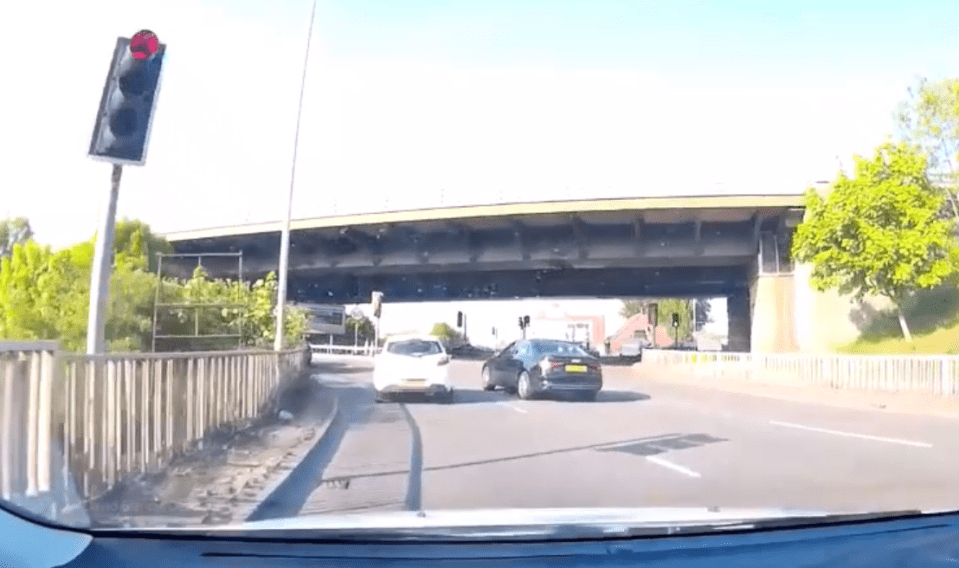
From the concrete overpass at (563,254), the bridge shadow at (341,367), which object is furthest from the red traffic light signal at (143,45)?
the bridge shadow at (341,367)

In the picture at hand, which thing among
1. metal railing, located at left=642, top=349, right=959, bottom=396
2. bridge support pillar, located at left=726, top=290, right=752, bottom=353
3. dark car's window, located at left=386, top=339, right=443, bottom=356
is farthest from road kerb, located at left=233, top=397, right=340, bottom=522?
metal railing, located at left=642, top=349, right=959, bottom=396

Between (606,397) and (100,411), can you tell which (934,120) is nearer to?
(606,397)

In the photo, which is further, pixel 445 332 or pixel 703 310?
pixel 703 310

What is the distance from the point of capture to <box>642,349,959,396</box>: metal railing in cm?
788

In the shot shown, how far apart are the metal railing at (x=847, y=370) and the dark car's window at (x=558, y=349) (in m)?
1.53

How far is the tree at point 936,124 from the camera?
513cm

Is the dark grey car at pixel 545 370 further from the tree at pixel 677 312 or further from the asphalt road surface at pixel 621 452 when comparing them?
the tree at pixel 677 312

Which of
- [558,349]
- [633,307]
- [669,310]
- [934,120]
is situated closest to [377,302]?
[558,349]

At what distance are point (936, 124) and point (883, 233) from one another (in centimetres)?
201

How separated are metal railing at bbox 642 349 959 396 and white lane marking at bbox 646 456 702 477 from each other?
259cm

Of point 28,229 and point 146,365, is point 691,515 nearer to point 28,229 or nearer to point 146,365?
point 28,229

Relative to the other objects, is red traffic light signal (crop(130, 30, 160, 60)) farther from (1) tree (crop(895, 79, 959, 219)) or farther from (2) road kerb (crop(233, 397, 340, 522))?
(1) tree (crop(895, 79, 959, 219))

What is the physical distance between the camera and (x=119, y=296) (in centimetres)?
462

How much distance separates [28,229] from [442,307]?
10.9ft
